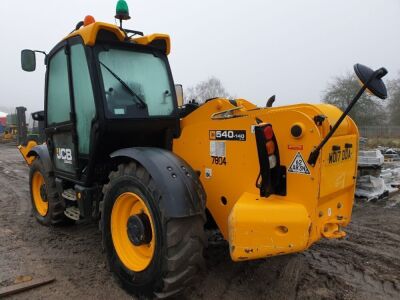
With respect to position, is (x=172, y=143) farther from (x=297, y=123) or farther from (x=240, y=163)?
(x=297, y=123)

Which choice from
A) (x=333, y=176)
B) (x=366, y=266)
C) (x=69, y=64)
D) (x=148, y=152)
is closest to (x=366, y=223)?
(x=366, y=266)

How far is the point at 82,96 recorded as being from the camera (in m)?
3.83

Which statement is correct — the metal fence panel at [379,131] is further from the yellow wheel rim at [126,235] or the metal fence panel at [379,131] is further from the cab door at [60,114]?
the yellow wheel rim at [126,235]

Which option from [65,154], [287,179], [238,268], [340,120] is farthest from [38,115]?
[340,120]

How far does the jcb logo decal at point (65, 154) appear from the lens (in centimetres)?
426

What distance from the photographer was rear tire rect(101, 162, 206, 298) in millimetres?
2844

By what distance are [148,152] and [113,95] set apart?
768 millimetres

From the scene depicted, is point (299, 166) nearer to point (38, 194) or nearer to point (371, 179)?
point (38, 194)

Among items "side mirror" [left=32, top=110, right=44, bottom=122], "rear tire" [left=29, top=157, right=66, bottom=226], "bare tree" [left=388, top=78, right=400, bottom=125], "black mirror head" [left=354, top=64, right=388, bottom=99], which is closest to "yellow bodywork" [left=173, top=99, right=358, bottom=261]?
"black mirror head" [left=354, top=64, right=388, bottom=99]

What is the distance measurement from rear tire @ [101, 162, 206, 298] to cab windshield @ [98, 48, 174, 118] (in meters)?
0.66

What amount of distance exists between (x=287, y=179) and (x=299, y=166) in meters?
0.14

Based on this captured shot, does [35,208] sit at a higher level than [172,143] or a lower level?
lower

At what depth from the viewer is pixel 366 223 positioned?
5.43 metres

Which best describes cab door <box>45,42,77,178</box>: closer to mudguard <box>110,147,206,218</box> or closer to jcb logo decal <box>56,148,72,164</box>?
jcb logo decal <box>56,148,72,164</box>
